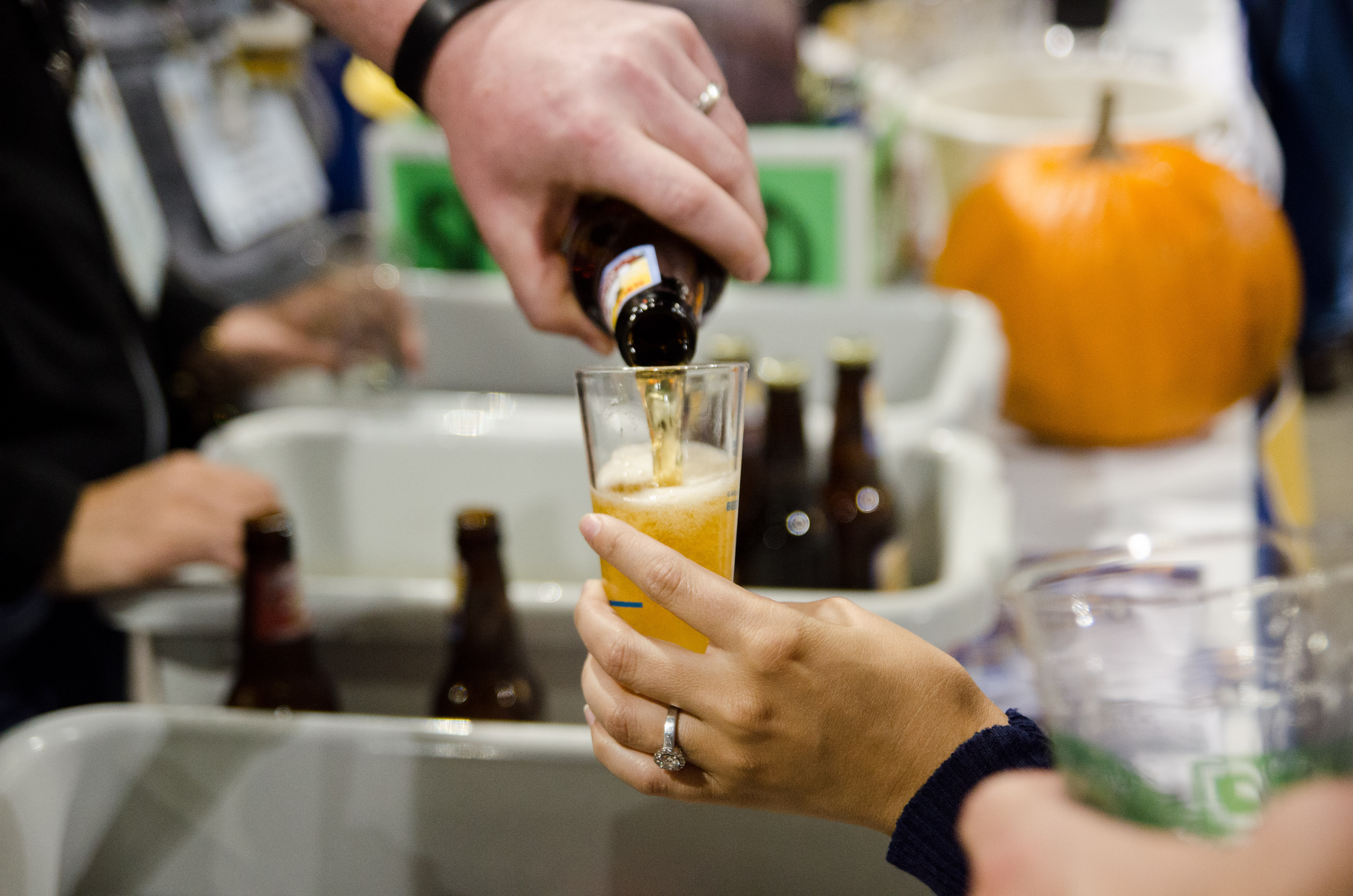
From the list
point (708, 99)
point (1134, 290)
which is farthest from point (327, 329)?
point (1134, 290)

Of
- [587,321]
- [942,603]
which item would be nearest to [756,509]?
[942,603]

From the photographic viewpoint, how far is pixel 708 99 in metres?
0.78

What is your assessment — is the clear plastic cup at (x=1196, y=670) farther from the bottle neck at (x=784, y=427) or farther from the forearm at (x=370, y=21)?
the forearm at (x=370, y=21)

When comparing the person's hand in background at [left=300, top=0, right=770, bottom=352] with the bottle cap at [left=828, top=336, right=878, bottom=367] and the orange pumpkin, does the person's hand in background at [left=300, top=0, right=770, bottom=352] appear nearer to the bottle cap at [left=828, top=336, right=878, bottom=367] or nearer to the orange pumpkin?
the bottle cap at [left=828, top=336, right=878, bottom=367]

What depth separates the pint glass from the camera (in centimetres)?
59

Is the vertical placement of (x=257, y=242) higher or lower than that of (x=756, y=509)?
higher

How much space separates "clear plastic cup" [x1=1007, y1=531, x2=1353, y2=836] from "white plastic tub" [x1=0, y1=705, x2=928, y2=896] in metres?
0.22

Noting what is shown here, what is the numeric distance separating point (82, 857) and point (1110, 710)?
2.27 ft

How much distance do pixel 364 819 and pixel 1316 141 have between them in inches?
69.2

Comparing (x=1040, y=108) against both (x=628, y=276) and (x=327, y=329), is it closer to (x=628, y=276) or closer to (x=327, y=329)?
(x=327, y=329)

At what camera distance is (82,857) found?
2.51 feet

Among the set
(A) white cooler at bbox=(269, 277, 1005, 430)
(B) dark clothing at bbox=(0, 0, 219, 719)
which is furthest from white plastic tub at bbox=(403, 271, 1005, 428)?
(B) dark clothing at bbox=(0, 0, 219, 719)

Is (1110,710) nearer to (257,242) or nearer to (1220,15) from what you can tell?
(257,242)

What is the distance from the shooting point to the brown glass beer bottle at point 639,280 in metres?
0.74
